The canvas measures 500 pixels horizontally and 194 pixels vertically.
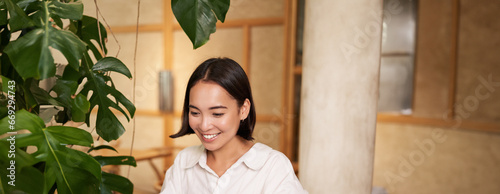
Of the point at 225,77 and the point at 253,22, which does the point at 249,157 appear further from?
the point at 253,22

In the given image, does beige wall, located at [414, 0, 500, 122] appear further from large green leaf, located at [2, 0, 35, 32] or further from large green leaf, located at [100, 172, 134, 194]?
large green leaf, located at [2, 0, 35, 32]

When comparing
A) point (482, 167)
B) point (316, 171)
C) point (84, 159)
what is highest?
point (84, 159)

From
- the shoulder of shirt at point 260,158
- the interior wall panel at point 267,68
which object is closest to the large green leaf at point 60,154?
the shoulder of shirt at point 260,158

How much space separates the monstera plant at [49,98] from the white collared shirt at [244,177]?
25cm

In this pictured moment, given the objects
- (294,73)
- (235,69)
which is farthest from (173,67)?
(235,69)

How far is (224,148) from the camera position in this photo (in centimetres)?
138

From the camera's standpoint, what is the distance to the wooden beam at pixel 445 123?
364 cm

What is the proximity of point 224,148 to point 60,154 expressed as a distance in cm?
51

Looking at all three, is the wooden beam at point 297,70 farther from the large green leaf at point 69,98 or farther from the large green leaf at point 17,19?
the large green leaf at point 17,19

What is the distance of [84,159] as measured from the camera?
43.1 inches

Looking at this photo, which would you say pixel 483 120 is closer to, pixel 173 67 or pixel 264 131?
pixel 264 131

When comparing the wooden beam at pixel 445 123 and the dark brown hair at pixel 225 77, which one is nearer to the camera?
the dark brown hair at pixel 225 77

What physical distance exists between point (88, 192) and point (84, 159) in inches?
4.4

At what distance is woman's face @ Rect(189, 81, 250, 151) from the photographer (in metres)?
1.26
